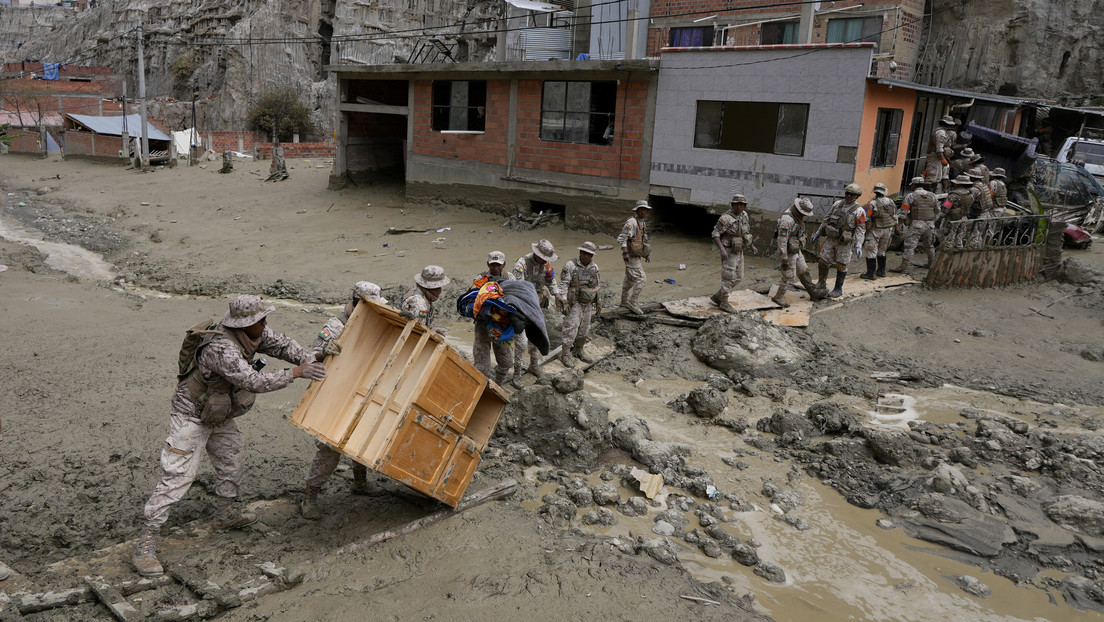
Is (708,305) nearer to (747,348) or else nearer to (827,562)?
(747,348)

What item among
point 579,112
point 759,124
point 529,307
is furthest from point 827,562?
point 579,112

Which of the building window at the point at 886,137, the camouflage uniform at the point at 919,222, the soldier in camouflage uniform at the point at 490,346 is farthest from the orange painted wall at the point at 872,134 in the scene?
the soldier in camouflage uniform at the point at 490,346

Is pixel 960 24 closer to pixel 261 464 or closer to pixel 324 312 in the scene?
pixel 324 312

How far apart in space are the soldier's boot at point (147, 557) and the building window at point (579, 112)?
13.7m

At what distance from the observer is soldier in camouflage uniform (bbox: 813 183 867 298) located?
10.9m

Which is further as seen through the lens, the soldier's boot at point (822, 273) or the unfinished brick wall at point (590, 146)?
the unfinished brick wall at point (590, 146)

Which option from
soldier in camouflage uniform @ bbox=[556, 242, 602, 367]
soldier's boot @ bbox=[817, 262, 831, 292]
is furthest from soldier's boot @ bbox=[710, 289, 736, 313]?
soldier in camouflage uniform @ bbox=[556, 242, 602, 367]

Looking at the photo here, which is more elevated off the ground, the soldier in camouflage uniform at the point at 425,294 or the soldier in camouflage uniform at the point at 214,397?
the soldier in camouflage uniform at the point at 425,294

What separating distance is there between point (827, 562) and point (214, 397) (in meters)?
4.48

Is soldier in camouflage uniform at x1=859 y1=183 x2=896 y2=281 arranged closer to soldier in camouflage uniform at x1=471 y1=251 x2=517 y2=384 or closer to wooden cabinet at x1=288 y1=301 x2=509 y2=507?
soldier in camouflage uniform at x1=471 y1=251 x2=517 y2=384

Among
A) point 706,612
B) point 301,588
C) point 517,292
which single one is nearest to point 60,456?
point 301,588

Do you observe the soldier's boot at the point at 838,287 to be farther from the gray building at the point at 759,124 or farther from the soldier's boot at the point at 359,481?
the soldier's boot at the point at 359,481

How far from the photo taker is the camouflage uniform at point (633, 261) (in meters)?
10.4

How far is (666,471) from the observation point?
659cm
